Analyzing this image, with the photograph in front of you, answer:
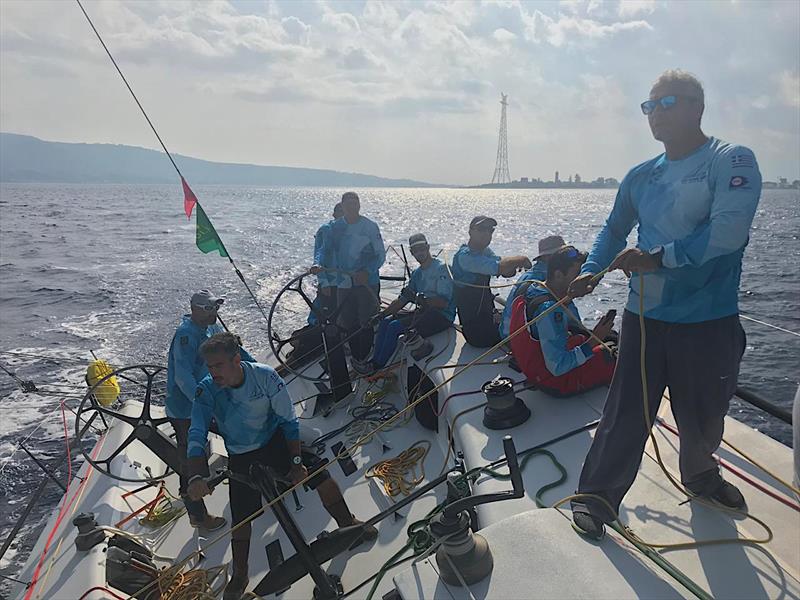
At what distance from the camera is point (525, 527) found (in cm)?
164

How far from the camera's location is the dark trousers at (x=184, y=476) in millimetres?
3354

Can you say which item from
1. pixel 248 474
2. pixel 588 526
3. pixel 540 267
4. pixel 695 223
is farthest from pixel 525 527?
pixel 540 267

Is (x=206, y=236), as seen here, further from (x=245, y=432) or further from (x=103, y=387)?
(x=245, y=432)

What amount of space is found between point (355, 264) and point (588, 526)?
3.65m

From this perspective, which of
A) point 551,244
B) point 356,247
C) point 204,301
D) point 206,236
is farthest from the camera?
point 206,236

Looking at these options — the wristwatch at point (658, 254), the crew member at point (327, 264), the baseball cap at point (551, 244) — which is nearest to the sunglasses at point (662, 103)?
the wristwatch at point (658, 254)

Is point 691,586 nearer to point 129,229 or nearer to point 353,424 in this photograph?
point 353,424

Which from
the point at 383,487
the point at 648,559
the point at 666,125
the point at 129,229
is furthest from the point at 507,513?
the point at 129,229

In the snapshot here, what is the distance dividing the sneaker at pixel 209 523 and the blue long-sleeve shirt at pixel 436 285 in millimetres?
2299

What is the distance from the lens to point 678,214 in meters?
1.60

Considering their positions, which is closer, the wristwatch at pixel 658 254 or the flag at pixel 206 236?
the wristwatch at pixel 658 254

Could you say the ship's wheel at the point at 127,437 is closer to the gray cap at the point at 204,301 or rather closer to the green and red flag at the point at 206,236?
the gray cap at the point at 204,301

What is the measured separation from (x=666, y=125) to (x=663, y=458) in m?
→ 1.54

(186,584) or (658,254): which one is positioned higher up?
(658,254)
